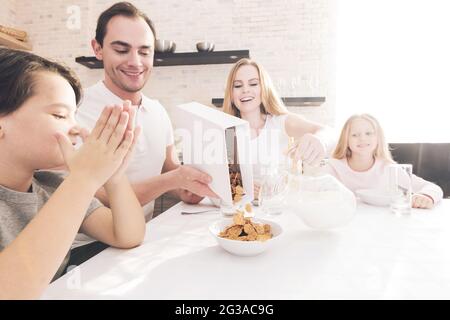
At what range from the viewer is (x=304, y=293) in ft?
1.96

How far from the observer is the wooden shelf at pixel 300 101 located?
12.1 ft

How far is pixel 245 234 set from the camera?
2.64 ft

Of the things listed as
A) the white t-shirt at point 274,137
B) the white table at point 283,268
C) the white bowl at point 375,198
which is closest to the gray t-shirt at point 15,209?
the white table at point 283,268

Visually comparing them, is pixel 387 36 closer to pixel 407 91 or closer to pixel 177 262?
pixel 407 91

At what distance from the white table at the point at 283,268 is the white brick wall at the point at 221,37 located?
10.5 feet

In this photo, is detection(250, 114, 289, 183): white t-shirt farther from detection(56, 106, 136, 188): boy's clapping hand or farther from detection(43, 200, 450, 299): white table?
detection(56, 106, 136, 188): boy's clapping hand

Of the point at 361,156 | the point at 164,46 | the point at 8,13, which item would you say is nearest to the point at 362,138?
the point at 361,156

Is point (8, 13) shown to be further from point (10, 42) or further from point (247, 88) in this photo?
point (247, 88)

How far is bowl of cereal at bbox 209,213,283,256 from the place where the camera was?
0.74m

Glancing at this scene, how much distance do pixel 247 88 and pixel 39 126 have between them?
1601 millimetres

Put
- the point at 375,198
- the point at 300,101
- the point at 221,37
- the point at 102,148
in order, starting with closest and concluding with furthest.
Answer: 1. the point at 102,148
2. the point at 375,198
3. the point at 300,101
4. the point at 221,37

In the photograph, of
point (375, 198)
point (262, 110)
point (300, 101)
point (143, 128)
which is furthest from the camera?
point (300, 101)

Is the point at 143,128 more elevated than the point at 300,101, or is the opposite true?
the point at 300,101
